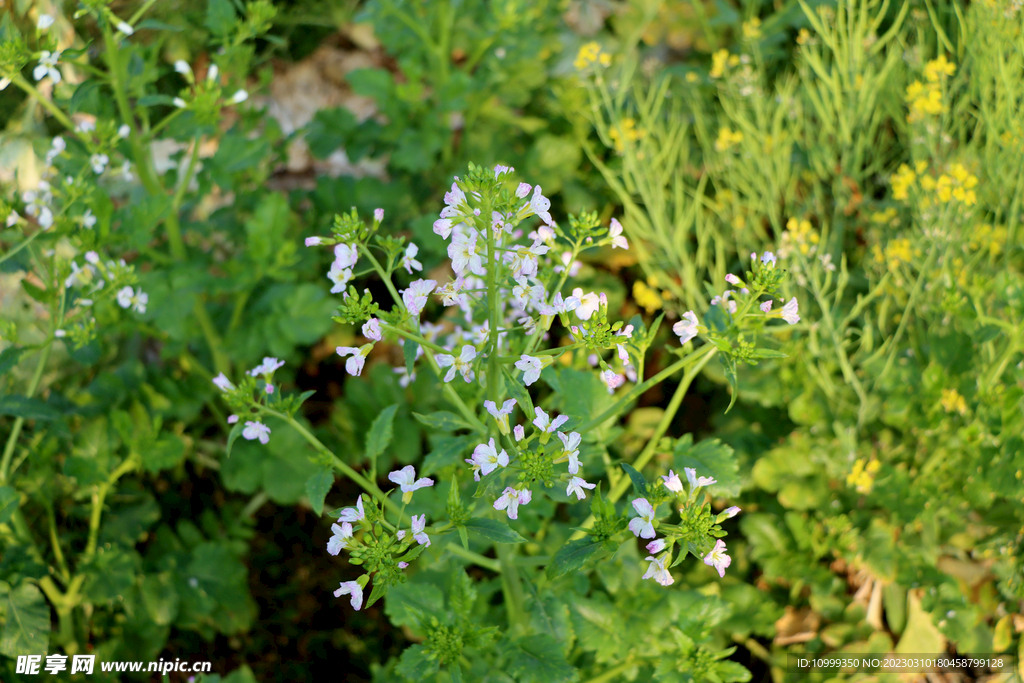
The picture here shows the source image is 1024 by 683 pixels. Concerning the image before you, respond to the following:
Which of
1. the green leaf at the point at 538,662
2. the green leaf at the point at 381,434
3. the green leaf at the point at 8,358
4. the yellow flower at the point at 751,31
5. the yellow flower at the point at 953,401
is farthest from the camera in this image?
the yellow flower at the point at 751,31

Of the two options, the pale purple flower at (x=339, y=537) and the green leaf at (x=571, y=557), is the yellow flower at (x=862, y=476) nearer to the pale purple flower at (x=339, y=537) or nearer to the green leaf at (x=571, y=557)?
the green leaf at (x=571, y=557)

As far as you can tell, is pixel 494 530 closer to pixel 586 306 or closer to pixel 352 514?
→ pixel 352 514

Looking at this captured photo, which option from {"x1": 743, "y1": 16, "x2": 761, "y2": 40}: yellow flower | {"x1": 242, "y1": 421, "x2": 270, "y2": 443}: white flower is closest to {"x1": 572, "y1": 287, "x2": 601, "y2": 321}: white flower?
{"x1": 242, "y1": 421, "x2": 270, "y2": 443}: white flower

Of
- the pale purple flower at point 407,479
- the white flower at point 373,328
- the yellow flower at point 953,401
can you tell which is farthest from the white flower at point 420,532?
the yellow flower at point 953,401

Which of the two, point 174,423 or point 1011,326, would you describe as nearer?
point 1011,326

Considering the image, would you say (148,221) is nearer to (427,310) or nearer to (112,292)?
(112,292)

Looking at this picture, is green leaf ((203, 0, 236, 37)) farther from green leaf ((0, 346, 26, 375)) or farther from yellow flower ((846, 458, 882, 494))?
yellow flower ((846, 458, 882, 494))

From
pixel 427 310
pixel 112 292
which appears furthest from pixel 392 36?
pixel 112 292
